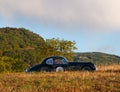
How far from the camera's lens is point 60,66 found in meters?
30.3

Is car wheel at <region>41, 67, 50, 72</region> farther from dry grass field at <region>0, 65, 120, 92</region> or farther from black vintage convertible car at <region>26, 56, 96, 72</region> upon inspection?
dry grass field at <region>0, 65, 120, 92</region>

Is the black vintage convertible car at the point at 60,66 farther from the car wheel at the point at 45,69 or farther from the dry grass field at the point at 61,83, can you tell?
the dry grass field at the point at 61,83

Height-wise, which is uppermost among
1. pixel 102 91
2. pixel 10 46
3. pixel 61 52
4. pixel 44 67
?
pixel 10 46

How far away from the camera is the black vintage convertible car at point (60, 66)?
29.9m

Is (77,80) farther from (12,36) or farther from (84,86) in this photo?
(12,36)

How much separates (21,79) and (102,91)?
4.88 m

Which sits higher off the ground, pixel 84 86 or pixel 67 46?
pixel 67 46

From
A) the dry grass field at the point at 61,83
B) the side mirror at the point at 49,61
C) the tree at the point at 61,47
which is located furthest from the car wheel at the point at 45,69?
the tree at the point at 61,47

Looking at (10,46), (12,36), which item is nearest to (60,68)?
(10,46)

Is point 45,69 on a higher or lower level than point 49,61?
lower

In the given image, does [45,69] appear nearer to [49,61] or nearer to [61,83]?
[49,61]

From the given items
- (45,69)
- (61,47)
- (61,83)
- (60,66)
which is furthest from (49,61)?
(61,47)

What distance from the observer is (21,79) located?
877 inches

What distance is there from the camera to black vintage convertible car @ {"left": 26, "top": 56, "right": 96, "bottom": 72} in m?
29.9
